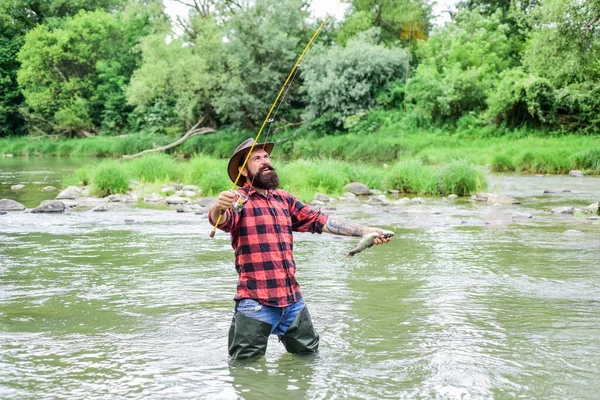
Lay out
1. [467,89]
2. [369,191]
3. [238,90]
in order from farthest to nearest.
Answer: [238,90], [467,89], [369,191]

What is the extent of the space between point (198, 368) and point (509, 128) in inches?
1025

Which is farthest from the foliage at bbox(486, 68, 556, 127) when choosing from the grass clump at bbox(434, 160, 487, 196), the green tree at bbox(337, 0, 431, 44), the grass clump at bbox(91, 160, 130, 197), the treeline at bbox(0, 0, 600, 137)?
the grass clump at bbox(91, 160, 130, 197)

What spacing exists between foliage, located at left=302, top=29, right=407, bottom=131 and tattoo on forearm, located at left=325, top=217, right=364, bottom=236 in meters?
29.4

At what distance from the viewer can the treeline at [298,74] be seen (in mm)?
28984

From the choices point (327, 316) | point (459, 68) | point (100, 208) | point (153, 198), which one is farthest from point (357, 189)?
point (459, 68)

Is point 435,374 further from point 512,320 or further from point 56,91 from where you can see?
point 56,91

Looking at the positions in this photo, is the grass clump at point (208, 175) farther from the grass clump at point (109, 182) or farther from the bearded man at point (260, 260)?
the bearded man at point (260, 260)

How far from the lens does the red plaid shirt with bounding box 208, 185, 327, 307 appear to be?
177 inches

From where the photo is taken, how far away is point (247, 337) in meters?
4.59

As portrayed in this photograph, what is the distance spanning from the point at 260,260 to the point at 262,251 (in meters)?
0.05

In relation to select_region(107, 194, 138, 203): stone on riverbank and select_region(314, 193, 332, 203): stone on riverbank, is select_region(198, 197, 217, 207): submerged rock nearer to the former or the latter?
select_region(107, 194, 138, 203): stone on riverbank

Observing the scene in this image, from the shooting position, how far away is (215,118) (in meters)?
41.4

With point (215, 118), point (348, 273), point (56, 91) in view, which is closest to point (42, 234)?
point (348, 273)

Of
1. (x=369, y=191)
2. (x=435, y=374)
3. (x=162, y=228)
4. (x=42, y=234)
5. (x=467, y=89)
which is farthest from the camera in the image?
(x=467, y=89)
